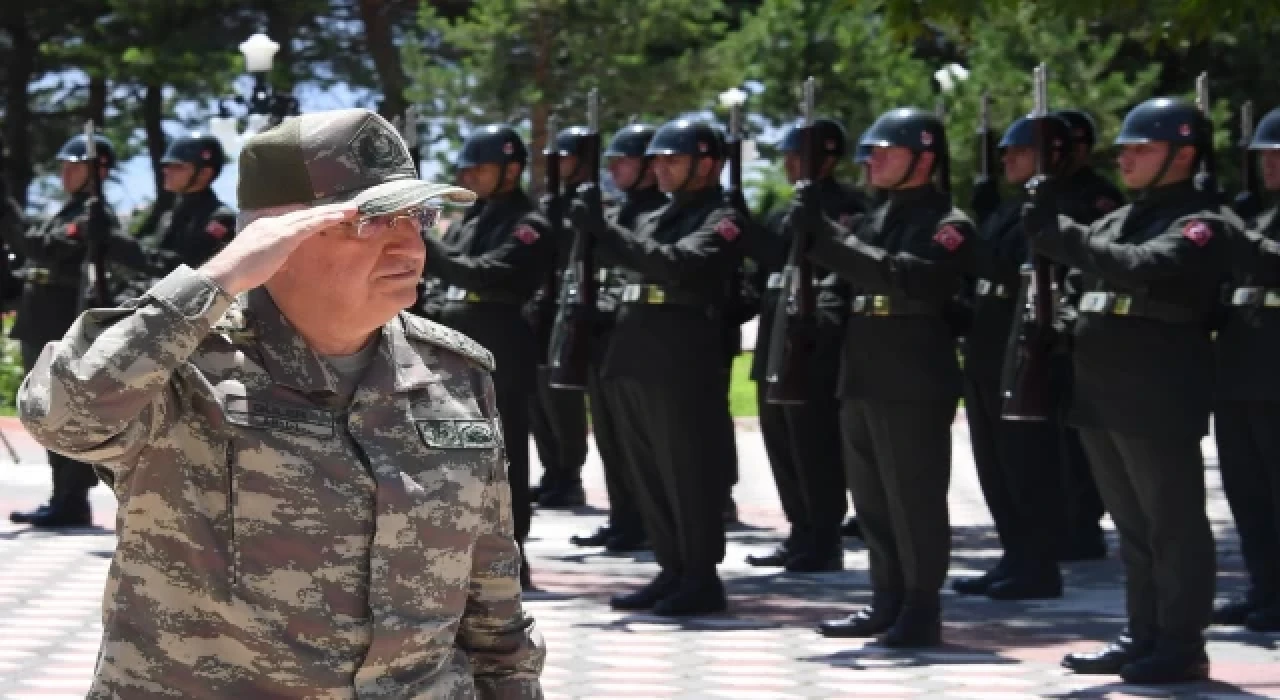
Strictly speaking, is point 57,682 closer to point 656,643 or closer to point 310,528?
point 656,643

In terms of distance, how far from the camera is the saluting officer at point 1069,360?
921 cm

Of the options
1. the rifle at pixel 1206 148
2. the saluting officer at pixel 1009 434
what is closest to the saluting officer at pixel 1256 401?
the rifle at pixel 1206 148

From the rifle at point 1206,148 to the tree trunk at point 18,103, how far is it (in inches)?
906

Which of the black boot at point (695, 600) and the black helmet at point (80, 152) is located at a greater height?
the black helmet at point (80, 152)

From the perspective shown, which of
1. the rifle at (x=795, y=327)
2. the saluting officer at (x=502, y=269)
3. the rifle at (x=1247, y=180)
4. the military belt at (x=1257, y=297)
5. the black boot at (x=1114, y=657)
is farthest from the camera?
the rifle at (x=1247, y=180)

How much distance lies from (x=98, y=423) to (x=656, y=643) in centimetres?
573

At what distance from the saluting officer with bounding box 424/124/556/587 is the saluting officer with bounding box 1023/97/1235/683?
8.28 ft

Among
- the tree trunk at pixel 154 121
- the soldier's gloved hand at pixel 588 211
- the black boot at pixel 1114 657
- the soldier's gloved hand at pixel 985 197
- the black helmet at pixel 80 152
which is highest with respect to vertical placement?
the tree trunk at pixel 154 121

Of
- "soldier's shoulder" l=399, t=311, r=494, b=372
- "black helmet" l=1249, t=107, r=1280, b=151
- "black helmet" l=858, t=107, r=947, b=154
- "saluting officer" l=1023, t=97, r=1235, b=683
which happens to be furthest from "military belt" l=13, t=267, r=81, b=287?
"soldier's shoulder" l=399, t=311, r=494, b=372

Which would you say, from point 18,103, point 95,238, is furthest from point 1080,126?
point 18,103

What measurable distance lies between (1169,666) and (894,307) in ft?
5.54

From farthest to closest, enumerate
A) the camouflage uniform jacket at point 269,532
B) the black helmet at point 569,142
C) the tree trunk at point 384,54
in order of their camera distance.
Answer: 1. the tree trunk at point 384,54
2. the black helmet at point 569,142
3. the camouflage uniform jacket at point 269,532

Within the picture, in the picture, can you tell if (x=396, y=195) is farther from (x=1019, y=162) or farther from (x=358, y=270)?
(x=1019, y=162)

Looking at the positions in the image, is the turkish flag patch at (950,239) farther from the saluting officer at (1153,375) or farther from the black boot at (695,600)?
the black boot at (695,600)
